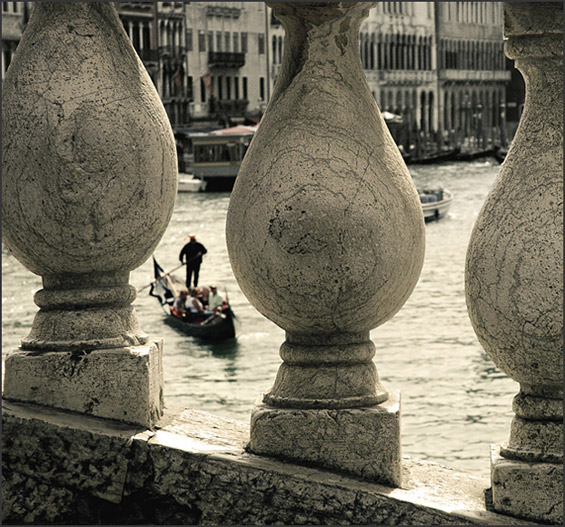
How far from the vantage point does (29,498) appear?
243cm

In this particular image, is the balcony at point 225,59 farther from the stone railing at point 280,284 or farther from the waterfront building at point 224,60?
the stone railing at point 280,284

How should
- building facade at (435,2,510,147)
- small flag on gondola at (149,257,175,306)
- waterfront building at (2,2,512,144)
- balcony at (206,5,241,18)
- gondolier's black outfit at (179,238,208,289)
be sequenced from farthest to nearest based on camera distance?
building facade at (435,2,510,147)
balcony at (206,5,241,18)
waterfront building at (2,2,512,144)
gondolier's black outfit at (179,238,208,289)
small flag on gondola at (149,257,175,306)

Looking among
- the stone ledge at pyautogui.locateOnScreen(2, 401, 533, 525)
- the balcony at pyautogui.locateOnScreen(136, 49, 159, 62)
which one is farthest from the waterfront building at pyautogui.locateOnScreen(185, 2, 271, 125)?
the stone ledge at pyautogui.locateOnScreen(2, 401, 533, 525)

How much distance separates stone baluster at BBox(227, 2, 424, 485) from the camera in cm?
213

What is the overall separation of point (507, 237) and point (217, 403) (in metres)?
10.5

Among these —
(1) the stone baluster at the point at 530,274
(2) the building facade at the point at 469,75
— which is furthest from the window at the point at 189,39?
(1) the stone baluster at the point at 530,274

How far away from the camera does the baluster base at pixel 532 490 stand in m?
2.08

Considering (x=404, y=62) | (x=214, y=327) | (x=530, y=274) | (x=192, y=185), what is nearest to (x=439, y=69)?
(x=404, y=62)

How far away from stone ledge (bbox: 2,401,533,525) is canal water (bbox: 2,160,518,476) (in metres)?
6.96

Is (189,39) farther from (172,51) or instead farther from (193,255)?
(193,255)

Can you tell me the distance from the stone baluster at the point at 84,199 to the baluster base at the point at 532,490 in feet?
2.24

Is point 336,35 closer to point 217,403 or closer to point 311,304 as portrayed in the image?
point 311,304

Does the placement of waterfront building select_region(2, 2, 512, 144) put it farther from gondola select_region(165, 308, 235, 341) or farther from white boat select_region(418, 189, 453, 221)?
gondola select_region(165, 308, 235, 341)

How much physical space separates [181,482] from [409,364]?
12.0 meters
